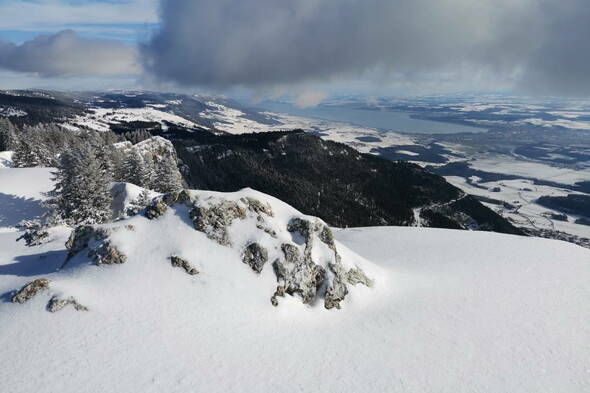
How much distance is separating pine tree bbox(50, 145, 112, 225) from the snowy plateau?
11.5 metres

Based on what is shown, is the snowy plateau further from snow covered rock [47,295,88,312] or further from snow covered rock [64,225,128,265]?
snow covered rock [64,225,128,265]

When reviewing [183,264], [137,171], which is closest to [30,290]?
[183,264]

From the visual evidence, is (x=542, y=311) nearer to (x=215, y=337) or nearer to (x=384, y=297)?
(x=384, y=297)

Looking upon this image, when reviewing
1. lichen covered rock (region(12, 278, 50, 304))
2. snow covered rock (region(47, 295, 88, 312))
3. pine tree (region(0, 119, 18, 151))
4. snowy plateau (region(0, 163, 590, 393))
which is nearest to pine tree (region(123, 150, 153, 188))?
snowy plateau (region(0, 163, 590, 393))

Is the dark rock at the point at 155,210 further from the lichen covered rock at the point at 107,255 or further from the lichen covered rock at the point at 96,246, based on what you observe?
the lichen covered rock at the point at 107,255

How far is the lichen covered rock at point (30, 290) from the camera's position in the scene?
68.1 ft

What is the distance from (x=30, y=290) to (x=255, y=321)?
1382cm

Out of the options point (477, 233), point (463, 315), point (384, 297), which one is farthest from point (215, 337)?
point (477, 233)

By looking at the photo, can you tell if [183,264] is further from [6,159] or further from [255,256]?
[6,159]

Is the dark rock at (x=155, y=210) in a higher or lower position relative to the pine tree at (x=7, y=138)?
higher

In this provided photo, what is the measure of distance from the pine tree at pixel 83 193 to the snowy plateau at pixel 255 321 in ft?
37.6

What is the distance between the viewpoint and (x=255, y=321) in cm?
2325

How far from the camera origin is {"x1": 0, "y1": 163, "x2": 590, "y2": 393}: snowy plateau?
17984 mm

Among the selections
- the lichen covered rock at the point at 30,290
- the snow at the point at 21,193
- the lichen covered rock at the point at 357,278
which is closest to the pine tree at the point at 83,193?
the snow at the point at 21,193
